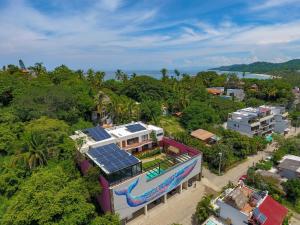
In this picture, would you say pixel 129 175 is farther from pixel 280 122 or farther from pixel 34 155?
pixel 280 122

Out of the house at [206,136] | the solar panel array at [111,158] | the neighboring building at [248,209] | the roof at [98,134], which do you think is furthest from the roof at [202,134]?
the solar panel array at [111,158]

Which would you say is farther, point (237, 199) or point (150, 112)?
point (150, 112)

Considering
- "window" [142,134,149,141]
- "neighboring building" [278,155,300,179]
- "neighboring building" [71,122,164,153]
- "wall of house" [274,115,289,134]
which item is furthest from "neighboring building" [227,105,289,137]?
"window" [142,134,149,141]

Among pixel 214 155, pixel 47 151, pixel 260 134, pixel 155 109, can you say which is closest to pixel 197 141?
pixel 214 155

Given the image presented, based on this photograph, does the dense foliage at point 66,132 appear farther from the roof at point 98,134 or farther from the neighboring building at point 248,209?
the roof at point 98,134

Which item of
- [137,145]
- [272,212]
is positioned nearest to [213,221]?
[272,212]

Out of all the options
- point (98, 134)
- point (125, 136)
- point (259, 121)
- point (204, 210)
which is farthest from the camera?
point (259, 121)

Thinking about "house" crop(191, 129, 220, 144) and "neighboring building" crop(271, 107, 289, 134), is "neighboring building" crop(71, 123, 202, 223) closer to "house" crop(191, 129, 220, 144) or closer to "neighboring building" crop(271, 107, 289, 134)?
"house" crop(191, 129, 220, 144)

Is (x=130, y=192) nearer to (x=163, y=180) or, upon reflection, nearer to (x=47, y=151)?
(x=163, y=180)
